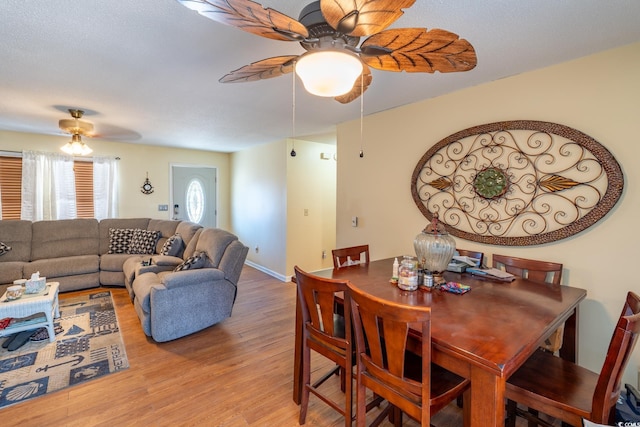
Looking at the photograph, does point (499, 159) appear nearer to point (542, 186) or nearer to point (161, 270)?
point (542, 186)

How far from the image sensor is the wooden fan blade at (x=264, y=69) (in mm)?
1299

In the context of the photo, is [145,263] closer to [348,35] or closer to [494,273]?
[348,35]

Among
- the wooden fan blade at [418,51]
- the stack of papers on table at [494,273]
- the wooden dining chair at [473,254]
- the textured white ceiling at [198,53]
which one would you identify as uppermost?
the textured white ceiling at [198,53]

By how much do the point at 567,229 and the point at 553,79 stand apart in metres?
1.08

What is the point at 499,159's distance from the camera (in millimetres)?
2299

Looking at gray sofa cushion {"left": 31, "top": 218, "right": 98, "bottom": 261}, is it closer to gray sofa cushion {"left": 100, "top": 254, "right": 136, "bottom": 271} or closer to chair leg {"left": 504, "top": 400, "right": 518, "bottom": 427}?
gray sofa cushion {"left": 100, "top": 254, "right": 136, "bottom": 271}

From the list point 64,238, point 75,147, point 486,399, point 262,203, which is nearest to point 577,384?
point 486,399

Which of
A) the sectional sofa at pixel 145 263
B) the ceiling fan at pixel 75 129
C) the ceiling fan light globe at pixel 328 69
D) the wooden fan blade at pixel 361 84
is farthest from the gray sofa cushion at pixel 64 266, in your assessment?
the ceiling fan light globe at pixel 328 69

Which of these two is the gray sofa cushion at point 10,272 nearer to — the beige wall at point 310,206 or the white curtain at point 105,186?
the white curtain at point 105,186

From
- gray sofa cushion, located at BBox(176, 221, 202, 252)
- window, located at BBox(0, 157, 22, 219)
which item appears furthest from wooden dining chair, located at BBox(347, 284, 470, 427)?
window, located at BBox(0, 157, 22, 219)

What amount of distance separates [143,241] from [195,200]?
69.8 inches

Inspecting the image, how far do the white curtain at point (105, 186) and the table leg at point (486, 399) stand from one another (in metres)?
5.89

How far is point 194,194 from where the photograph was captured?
19.7ft

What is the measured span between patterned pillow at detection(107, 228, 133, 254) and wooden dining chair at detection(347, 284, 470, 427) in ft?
14.3
